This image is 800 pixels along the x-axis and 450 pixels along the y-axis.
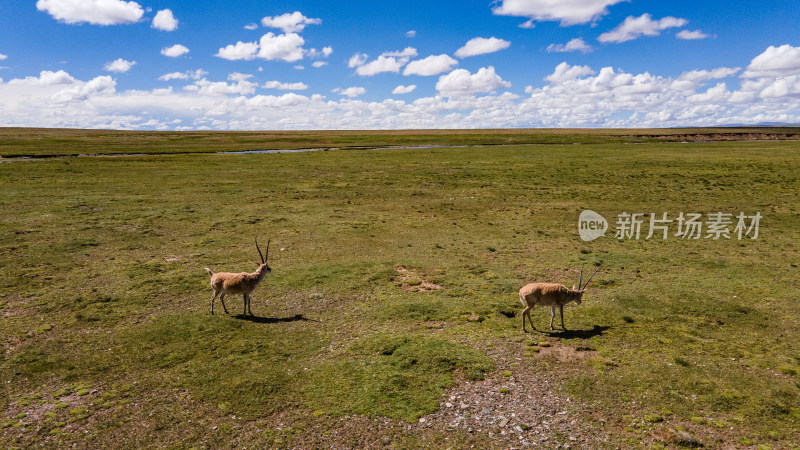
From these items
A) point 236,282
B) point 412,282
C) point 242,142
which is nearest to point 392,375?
point 236,282

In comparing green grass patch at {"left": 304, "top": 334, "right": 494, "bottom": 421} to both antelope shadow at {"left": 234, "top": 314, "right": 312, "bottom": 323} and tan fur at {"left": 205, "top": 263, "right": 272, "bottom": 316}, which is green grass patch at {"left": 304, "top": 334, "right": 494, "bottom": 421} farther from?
tan fur at {"left": 205, "top": 263, "right": 272, "bottom": 316}

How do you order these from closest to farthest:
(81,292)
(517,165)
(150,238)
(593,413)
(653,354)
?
(593,413) < (653,354) < (81,292) < (150,238) < (517,165)

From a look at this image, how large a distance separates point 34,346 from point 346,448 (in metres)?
11.2

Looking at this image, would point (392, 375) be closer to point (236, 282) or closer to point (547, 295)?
point (547, 295)

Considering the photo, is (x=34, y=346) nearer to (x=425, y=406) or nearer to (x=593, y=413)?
(x=425, y=406)

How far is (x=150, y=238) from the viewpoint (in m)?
26.0

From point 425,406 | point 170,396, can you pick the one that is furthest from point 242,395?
point 425,406
